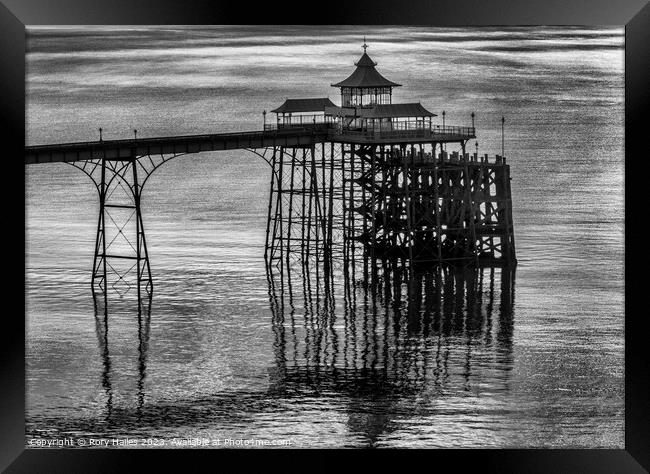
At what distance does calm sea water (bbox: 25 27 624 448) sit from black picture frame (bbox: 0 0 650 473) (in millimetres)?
6671

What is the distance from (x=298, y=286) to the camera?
71.3 m

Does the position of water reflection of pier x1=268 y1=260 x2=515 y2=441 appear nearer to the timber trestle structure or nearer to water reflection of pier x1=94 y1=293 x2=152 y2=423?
the timber trestle structure

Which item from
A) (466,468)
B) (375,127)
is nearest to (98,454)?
(466,468)

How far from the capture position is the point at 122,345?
5912cm

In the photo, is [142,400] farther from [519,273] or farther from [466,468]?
[519,273]

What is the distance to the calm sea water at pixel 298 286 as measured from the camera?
49.7 meters

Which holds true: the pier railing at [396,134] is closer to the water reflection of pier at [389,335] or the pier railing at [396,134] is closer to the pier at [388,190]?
the pier at [388,190]

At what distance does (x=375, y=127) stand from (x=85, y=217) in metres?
26.2

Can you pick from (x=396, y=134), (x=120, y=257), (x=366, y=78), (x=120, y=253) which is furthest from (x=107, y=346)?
(x=120, y=253)

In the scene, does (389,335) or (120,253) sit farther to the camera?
(120,253)

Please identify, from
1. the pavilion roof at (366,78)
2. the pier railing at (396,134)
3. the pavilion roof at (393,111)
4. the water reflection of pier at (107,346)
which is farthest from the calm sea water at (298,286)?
the pavilion roof at (366,78)
